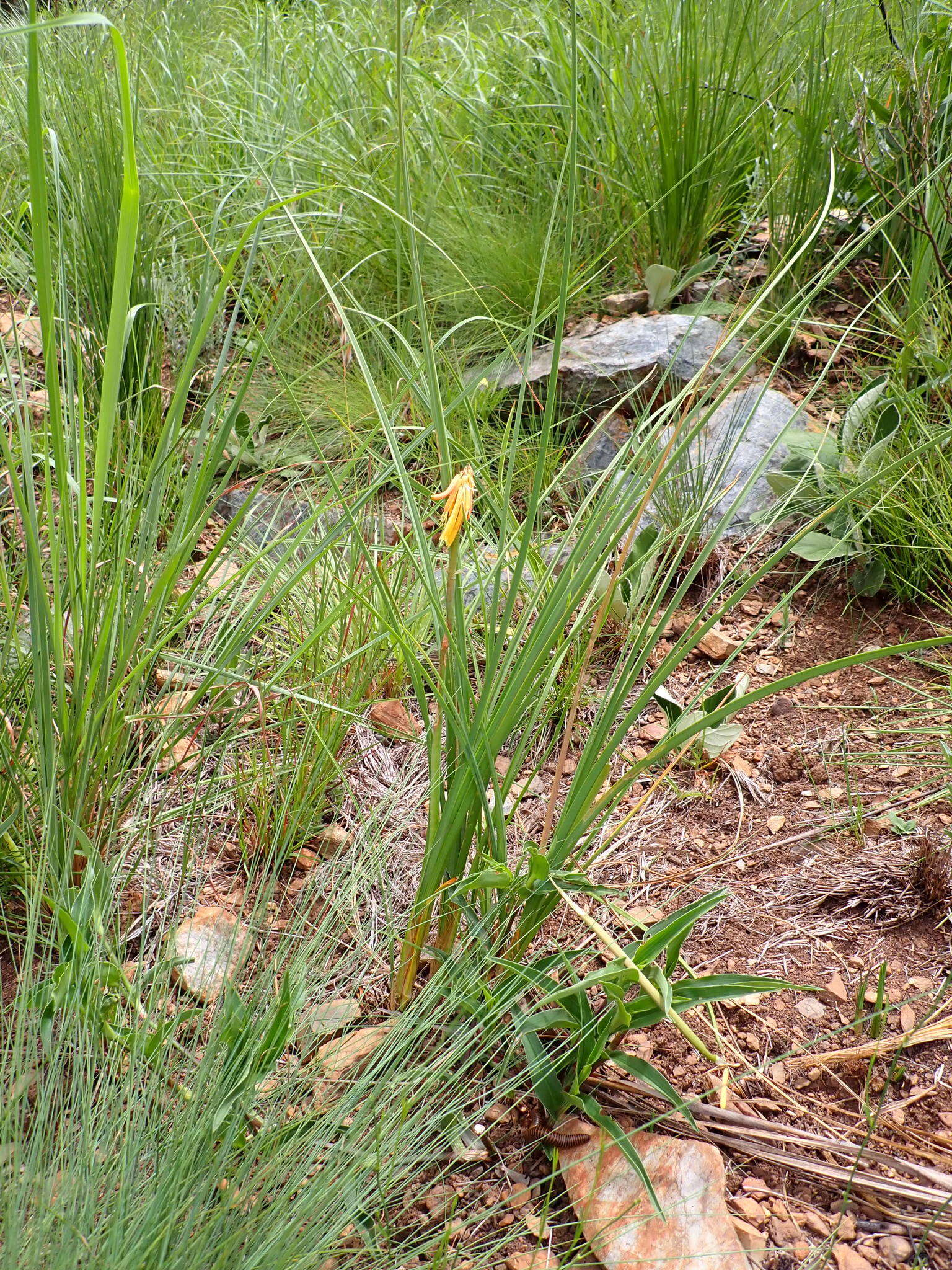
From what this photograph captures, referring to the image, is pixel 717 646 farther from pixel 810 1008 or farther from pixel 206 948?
pixel 206 948

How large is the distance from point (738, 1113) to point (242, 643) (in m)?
0.77

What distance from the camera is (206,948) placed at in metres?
1.05

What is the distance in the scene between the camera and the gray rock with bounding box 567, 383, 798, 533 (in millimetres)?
1815

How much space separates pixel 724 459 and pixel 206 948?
3.97ft

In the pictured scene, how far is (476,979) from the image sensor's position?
938 millimetres

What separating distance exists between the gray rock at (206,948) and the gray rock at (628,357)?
1334 millimetres

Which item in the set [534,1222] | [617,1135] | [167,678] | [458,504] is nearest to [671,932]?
[617,1135]

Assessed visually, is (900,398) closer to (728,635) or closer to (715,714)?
(728,635)

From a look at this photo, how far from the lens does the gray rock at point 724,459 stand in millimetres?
1815

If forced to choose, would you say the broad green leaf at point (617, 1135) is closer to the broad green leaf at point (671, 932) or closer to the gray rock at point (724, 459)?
the broad green leaf at point (671, 932)

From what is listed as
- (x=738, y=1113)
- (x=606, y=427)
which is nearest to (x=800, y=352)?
(x=606, y=427)

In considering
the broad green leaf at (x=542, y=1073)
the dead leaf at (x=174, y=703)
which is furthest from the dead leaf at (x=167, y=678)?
the broad green leaf at (x=542, y=1073)

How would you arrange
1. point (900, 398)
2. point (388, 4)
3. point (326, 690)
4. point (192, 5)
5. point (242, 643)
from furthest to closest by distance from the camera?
point (192, 5)
point (388, 4)
point (900, 398)
point (326, 690)
point (242, 643)

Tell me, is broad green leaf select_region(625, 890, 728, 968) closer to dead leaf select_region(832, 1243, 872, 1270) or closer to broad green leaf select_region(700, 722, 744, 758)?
dead leaf select_region(832, 1243, 872, 1270)
